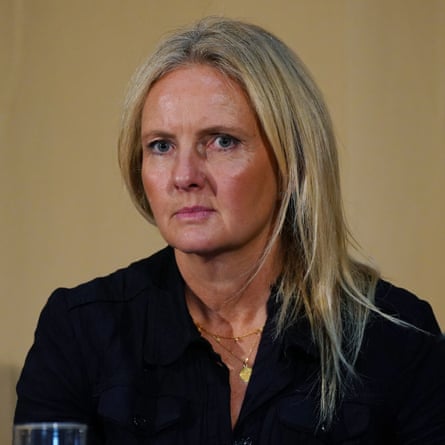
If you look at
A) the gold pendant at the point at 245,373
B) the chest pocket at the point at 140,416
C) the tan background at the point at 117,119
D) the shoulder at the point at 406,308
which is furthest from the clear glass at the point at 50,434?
the tan background at the point at 117,119

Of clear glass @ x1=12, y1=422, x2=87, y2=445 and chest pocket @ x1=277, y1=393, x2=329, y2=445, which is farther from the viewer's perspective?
chest pocket @ x1=277, y1=393, x2=329, y2=445

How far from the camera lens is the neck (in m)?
2.02

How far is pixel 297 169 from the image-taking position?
202 cm

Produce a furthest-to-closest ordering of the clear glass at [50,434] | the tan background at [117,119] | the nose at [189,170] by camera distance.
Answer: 1. the tan background at [117,119]
2. the nose at [189,170]
3. the clear glass at [50,434]

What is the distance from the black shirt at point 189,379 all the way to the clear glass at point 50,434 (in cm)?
63

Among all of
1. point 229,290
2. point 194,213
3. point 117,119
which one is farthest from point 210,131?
point 117,119

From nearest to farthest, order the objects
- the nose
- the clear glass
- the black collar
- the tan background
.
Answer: the clear glass
the nose
the black collar
the tan background

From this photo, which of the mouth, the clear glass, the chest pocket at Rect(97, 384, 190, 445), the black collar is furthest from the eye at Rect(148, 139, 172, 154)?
the clear glass

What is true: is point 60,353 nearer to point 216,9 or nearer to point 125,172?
point 125,172

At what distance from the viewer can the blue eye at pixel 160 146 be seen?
6.43 ft

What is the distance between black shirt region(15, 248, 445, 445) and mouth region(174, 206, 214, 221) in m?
0.22

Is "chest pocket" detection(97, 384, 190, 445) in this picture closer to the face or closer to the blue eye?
the face

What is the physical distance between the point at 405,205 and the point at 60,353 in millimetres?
1191

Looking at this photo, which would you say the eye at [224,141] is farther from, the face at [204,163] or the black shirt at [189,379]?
the black shirt at [189,379]
